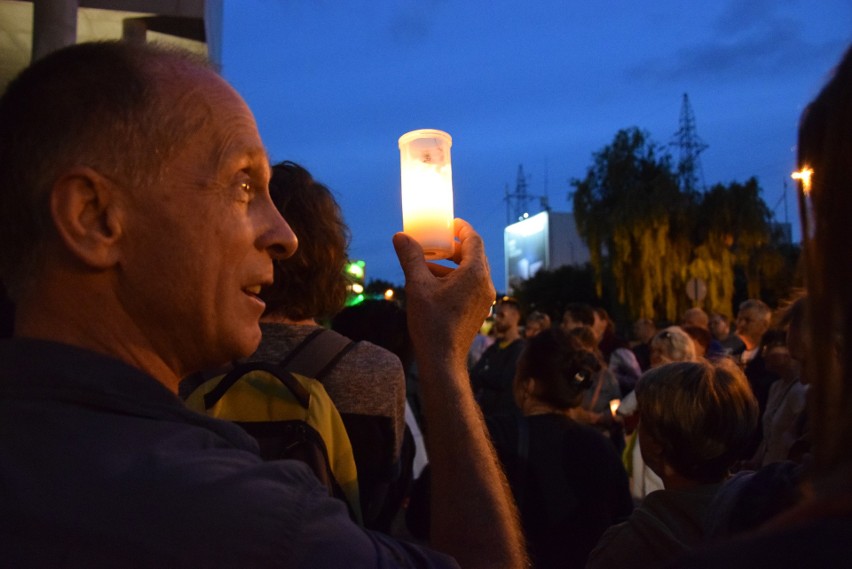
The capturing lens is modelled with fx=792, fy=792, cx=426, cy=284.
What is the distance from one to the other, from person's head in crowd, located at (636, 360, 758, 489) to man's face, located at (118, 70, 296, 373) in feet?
6.63

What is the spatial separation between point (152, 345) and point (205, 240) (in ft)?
0.62

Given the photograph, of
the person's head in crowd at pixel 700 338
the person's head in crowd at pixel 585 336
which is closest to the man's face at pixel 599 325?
the person's head in crowd at pixel 700 338

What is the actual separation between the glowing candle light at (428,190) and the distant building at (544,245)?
60.8m

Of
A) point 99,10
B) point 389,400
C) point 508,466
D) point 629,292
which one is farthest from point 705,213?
point 389,400

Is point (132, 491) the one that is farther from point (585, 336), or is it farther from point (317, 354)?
point (585, 336)

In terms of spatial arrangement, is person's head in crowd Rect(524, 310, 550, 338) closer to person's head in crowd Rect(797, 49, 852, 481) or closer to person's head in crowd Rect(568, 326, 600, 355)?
person's head in crowd Rect(568, 326, 600, 355)

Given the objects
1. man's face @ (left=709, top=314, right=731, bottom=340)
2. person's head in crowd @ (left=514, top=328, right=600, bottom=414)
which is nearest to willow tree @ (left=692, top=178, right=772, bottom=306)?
man's face @ (left=709, top=314, right=731, bottom=340)

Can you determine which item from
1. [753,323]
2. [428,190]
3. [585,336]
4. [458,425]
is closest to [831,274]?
[458,425]

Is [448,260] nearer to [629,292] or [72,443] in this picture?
[72,443]

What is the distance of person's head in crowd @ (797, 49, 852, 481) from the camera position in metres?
0.82

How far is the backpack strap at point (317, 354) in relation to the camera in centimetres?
205

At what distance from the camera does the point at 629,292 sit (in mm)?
25219

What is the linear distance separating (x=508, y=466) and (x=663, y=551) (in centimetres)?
125

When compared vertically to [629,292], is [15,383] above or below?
below
